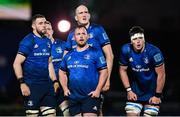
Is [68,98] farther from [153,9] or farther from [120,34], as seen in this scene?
[153,9]

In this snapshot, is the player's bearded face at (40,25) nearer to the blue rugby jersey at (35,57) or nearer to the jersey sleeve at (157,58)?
the blue rugby jersey at (35,57)

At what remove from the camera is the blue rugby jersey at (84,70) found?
820 centimetres

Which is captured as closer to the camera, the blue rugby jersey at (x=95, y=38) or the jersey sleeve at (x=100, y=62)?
the jersey sleeve at (x=100, y=62)

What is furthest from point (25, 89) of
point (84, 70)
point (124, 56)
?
point (124, 56)

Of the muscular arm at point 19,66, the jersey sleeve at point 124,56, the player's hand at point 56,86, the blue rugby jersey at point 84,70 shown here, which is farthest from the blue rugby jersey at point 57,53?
the jersey sleeve at point 124,56

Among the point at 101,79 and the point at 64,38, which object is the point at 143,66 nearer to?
the point at 101,79

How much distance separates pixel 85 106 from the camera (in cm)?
819

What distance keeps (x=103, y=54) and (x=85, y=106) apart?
96cm

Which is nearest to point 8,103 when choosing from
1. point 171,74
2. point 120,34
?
point 120,34

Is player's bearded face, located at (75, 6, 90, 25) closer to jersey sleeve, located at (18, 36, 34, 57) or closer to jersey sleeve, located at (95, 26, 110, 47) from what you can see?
jersey sleeve, located at (95, 26, 110, 47)

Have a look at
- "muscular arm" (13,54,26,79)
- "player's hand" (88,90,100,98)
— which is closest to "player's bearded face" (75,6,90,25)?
"muscular arm" (13,54,26,79)

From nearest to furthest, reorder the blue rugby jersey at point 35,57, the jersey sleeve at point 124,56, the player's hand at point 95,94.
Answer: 1. the player's hand at point 95,94
2. the blue rugby jersey at point 35,57
3. the jersey sleeve at point 124,56

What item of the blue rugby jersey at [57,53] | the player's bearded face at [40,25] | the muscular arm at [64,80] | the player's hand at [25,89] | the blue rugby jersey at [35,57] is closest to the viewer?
the muscular arm at [64,80]

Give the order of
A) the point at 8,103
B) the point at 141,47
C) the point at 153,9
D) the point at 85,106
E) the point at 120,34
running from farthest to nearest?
1. the point at 153,9
2. the point at 120,34
3. the point at 8,103
4. the point at 141,47
5. the point at 85,106
